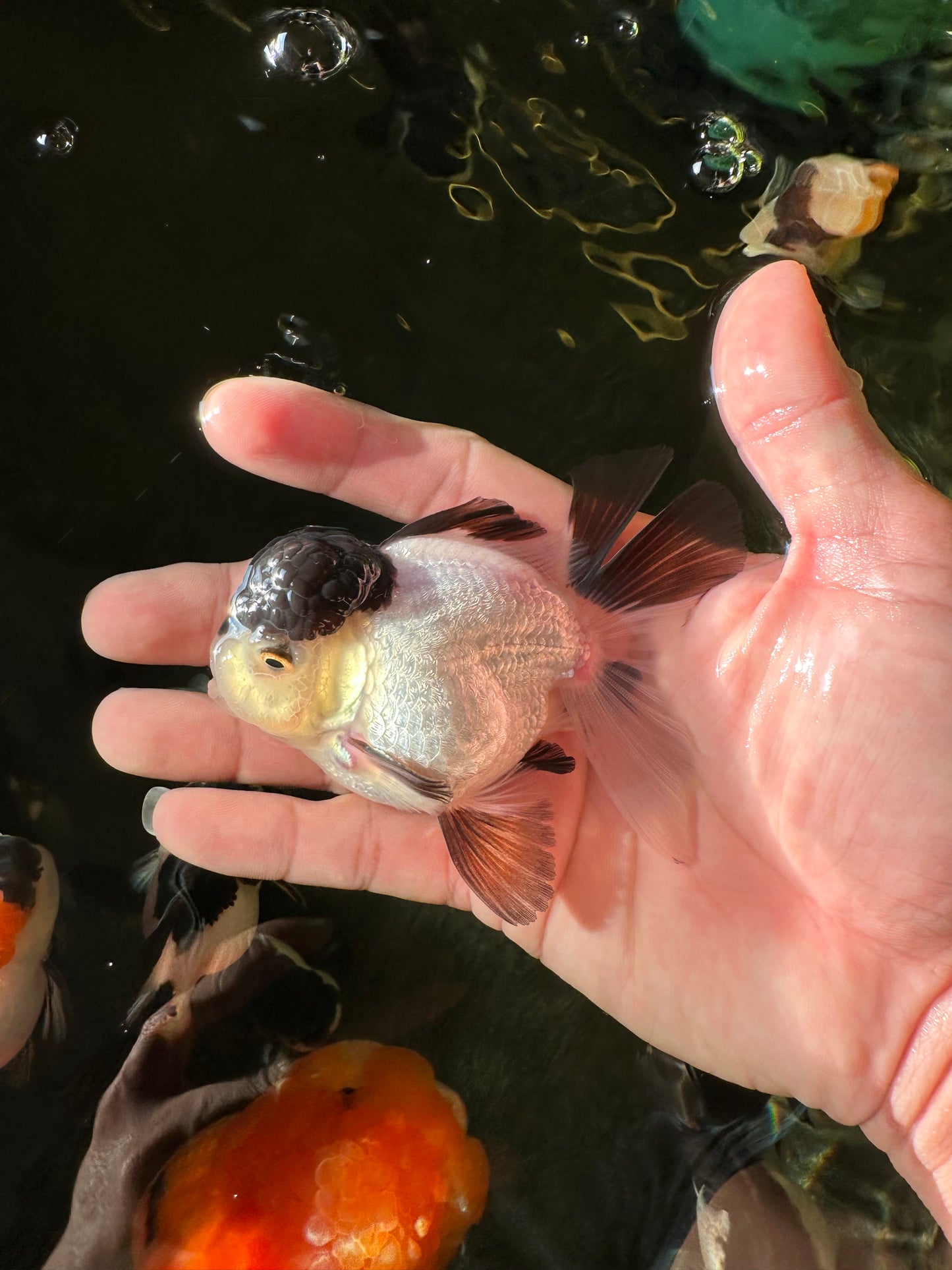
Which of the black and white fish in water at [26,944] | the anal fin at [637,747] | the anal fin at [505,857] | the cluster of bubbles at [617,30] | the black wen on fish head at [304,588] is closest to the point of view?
the black wen on fish head at [304,588]

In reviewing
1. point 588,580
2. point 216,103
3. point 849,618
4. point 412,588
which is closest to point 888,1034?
point 849,618

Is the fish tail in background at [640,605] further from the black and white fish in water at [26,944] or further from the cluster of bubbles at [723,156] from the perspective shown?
the black and white fish in water at [26,944]

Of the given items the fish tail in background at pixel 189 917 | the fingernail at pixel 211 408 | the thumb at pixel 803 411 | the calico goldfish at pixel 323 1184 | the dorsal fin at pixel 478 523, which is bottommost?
the calico goldfish at pixel 323 1184

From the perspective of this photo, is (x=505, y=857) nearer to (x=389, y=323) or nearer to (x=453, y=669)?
(x=453, y=669)

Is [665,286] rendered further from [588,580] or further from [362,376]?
[588,580]

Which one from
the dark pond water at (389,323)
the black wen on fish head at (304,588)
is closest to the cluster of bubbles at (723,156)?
the dark pond water at (389,323)

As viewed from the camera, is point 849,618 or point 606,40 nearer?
point 849,618

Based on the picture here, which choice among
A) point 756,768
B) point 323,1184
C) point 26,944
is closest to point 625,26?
point 756,768
